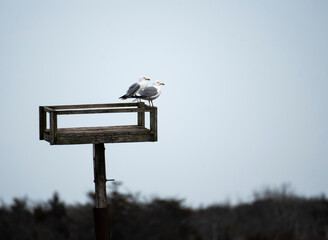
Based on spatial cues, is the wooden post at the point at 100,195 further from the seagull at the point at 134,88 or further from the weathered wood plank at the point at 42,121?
the seagull at the point at 134,88

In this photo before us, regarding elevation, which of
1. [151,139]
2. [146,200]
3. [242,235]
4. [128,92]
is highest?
[128,92]

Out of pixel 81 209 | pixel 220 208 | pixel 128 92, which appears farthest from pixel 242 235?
pixel 128 92

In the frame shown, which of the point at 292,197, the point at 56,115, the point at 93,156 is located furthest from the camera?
the point at 292,197

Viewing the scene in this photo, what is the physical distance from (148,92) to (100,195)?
2.33 metres

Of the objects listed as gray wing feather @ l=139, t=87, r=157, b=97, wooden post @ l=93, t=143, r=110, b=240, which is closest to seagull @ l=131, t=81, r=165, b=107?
gray wing feather @ l=139, t=87, r=157, b=97

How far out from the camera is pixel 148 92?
1267 cm

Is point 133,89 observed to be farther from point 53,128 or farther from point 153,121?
point 53,128

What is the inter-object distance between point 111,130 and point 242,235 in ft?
27.7

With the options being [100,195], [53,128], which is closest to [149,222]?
[100,195]

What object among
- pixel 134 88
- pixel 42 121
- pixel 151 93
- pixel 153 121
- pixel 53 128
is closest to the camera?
pixel 53 128

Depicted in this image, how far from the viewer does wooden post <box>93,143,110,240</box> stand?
39.3 feet

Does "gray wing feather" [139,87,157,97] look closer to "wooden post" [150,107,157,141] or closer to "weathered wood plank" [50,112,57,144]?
"wooden post" [150,107,157,141]

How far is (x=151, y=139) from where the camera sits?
11820mm

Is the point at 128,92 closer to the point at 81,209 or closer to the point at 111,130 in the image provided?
the point at 111,130
